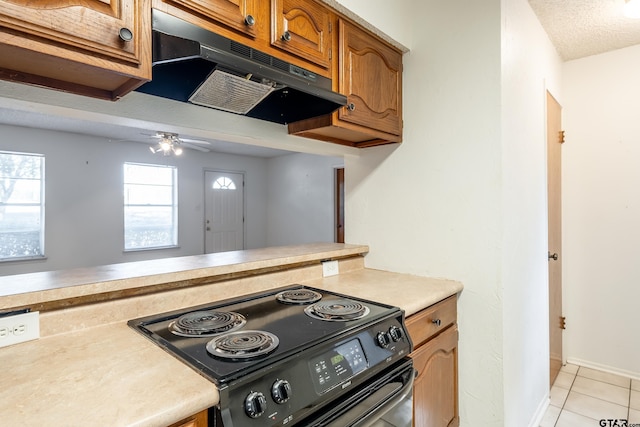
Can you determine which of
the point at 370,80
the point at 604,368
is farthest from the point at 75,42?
the point at 604,368

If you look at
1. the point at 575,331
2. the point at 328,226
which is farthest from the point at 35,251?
the point at 575,331

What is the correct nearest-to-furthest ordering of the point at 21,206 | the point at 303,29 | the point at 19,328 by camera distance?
the point at 19,328 → the point at 303,29 → the point at 21,206

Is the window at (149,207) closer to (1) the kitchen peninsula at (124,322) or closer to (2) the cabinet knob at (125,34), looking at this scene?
(1) the kitchen peninsula at (124,322)

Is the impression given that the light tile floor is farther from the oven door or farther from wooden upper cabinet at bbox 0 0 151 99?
wooden upper cabinet at bbox 0 0 151 99

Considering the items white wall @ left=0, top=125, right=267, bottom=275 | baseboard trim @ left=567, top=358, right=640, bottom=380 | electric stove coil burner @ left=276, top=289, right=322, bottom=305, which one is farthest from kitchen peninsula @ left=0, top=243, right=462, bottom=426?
white wall @ left=0, top=125, right=267, bottom=275

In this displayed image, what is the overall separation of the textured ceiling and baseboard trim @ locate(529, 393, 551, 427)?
229cm

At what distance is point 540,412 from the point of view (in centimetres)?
202

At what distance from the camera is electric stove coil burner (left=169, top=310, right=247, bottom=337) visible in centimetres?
104

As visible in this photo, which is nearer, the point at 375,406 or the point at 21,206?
the point at 375,406

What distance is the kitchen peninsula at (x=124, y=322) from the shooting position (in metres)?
0.67

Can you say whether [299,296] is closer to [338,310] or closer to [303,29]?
[338,310]

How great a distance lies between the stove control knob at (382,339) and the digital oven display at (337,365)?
0.09 meters

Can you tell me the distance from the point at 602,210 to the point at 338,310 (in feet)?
7.97

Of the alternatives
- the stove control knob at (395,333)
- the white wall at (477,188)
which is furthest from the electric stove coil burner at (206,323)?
the white wall at (477,188)
